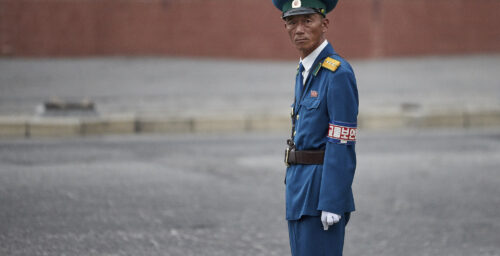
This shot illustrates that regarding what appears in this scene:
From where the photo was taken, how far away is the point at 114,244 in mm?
4422

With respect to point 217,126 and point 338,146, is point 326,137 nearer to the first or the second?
point 338,146

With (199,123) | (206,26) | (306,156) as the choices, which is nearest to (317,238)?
(306,156)

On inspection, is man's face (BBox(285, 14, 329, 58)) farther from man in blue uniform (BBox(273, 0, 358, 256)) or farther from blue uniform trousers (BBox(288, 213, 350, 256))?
blue uniform trousers (BBox(288, 213, 350, 256))

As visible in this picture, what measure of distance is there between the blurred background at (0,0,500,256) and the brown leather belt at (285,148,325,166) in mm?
1772

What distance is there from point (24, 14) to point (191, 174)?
49.0ft

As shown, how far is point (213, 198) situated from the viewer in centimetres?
A: 588

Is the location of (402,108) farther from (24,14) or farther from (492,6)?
(24,14)

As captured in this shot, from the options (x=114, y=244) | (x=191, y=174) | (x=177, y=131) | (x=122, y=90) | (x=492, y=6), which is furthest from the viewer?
(x=492, y=6)

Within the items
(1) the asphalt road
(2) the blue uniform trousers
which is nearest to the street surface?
(1) the asphalt road

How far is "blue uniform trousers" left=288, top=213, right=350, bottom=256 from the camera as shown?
2596 millimetres

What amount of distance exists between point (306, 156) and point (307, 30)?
1.74 feet

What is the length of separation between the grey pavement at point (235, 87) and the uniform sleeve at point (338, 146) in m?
8.21

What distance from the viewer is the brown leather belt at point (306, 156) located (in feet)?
8.71

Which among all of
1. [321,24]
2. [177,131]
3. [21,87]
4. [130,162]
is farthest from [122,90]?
[321,24]
